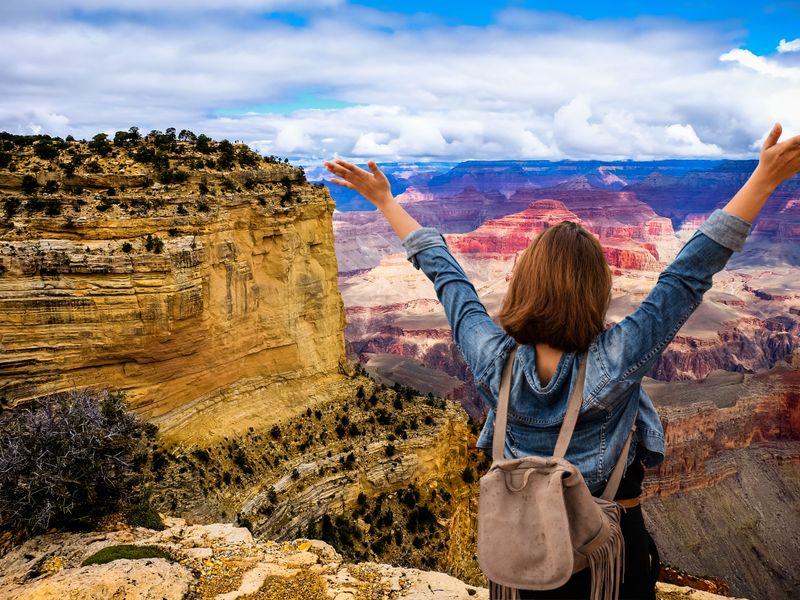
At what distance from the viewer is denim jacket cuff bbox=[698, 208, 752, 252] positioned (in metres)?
3.01

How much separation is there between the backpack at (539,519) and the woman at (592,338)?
0.15 metres

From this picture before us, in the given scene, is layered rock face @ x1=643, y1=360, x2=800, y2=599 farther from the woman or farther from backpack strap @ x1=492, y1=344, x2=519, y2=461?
backpack strap @ x1=492, y1=344, x2=519, y2=461

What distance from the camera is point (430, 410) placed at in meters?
24.3

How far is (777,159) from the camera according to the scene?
2967 mm

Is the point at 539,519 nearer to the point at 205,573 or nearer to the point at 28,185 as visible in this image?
the point at 205,573

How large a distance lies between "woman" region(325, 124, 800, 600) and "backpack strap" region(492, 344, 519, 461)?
4 cm

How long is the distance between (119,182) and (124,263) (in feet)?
9.93

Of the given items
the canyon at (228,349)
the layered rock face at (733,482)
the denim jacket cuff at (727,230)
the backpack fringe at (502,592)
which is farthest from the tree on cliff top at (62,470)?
the layered rock face at (733,482)

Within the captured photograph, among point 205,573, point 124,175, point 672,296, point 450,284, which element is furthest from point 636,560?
point 124,175

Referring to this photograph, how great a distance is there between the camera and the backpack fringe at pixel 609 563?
10.3 feet

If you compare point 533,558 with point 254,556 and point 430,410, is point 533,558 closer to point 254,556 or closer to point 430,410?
point 254,556

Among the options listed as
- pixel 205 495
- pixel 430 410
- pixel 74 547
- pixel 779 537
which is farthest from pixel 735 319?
pixel 74 547

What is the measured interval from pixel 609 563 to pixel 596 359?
106 centimetres

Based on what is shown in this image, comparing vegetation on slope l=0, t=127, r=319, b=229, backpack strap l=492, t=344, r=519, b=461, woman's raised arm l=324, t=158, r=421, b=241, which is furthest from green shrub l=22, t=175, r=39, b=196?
backpack strap l=492, t=344, r=519, b=461
